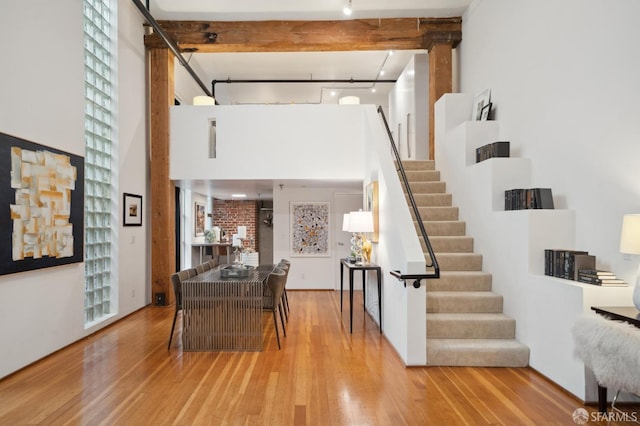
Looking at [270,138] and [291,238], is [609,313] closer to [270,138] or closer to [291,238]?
[270,138]

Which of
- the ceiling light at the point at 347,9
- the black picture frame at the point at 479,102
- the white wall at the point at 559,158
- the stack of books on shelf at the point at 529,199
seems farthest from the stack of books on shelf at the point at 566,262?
the ceiling light at the point at 347,9

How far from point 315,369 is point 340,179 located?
11.9 feet

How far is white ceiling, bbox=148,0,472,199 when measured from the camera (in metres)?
6.31

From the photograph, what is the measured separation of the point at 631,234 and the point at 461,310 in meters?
2.02

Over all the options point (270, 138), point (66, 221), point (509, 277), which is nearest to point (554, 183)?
point (509, 277)

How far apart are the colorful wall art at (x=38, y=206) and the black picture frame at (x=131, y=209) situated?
1135 mm

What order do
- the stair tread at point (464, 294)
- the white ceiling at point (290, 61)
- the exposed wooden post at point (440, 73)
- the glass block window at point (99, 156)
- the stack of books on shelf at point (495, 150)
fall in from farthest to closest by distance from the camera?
1. the exposed wooden post at point (440, 73)
2. the white ceiling at point (290, 61)
3. the glass block window at point (99, 156)
4. the stack of books on shelf at point (495, 150)
5. the stair tread at point (464, 294)

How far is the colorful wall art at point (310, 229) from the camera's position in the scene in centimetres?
848

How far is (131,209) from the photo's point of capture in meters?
6.00

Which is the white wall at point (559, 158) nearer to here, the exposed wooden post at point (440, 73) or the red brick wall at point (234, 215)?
the exposed wooden post at point (440, 73)

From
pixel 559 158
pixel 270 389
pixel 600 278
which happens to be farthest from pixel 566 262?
pixel 270 389

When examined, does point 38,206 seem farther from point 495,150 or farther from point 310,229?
point 310,229

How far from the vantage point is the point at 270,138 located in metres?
6.65

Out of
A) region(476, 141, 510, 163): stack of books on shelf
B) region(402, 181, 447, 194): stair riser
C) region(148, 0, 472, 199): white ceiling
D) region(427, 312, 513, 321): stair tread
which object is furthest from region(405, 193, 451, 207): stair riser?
region(148, 0, 472, 199): white ceiling
